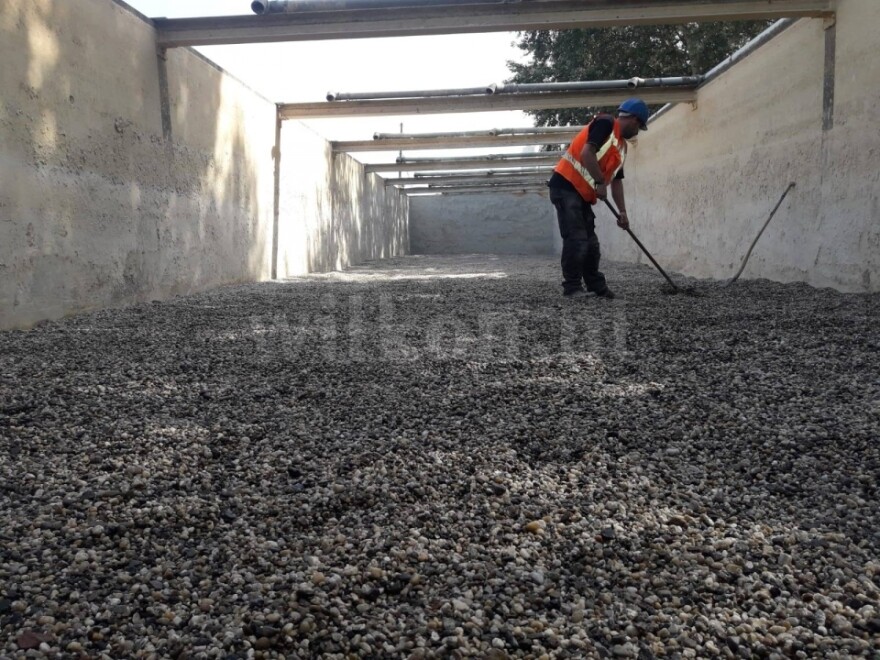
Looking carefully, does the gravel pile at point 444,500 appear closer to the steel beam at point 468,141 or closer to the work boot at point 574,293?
the work boot at point 574,293

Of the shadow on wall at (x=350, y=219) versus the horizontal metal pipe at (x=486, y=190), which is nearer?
the shadow on wall at (x=350, y=219)

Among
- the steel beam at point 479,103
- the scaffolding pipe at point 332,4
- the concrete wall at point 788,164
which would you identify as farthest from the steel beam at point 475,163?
the scaffolding pipe at point 332,4

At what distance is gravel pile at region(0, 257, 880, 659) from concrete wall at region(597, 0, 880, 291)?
1759mm

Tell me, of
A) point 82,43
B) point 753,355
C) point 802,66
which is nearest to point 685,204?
point 802,66

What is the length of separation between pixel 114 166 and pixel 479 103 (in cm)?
446

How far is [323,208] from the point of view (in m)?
10.9

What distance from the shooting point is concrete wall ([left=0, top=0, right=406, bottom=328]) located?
12.6ft

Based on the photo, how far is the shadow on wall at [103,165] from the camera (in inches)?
150

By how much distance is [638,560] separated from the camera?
1.41m

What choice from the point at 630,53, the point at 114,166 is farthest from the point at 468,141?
the point at 114,166

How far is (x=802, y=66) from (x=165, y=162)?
5.15 metres

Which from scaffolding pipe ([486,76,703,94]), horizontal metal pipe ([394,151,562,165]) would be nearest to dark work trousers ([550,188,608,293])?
scaffolding pipe ([486,76,703,94])

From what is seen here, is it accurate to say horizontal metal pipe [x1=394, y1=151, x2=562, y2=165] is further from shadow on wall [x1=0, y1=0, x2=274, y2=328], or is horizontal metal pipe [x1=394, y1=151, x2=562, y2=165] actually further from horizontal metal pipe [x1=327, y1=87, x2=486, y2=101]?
shadow on wall [x1=0, y1=0, x2=274, y2=328]

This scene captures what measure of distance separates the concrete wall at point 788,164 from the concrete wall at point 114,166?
5020 millimetres
